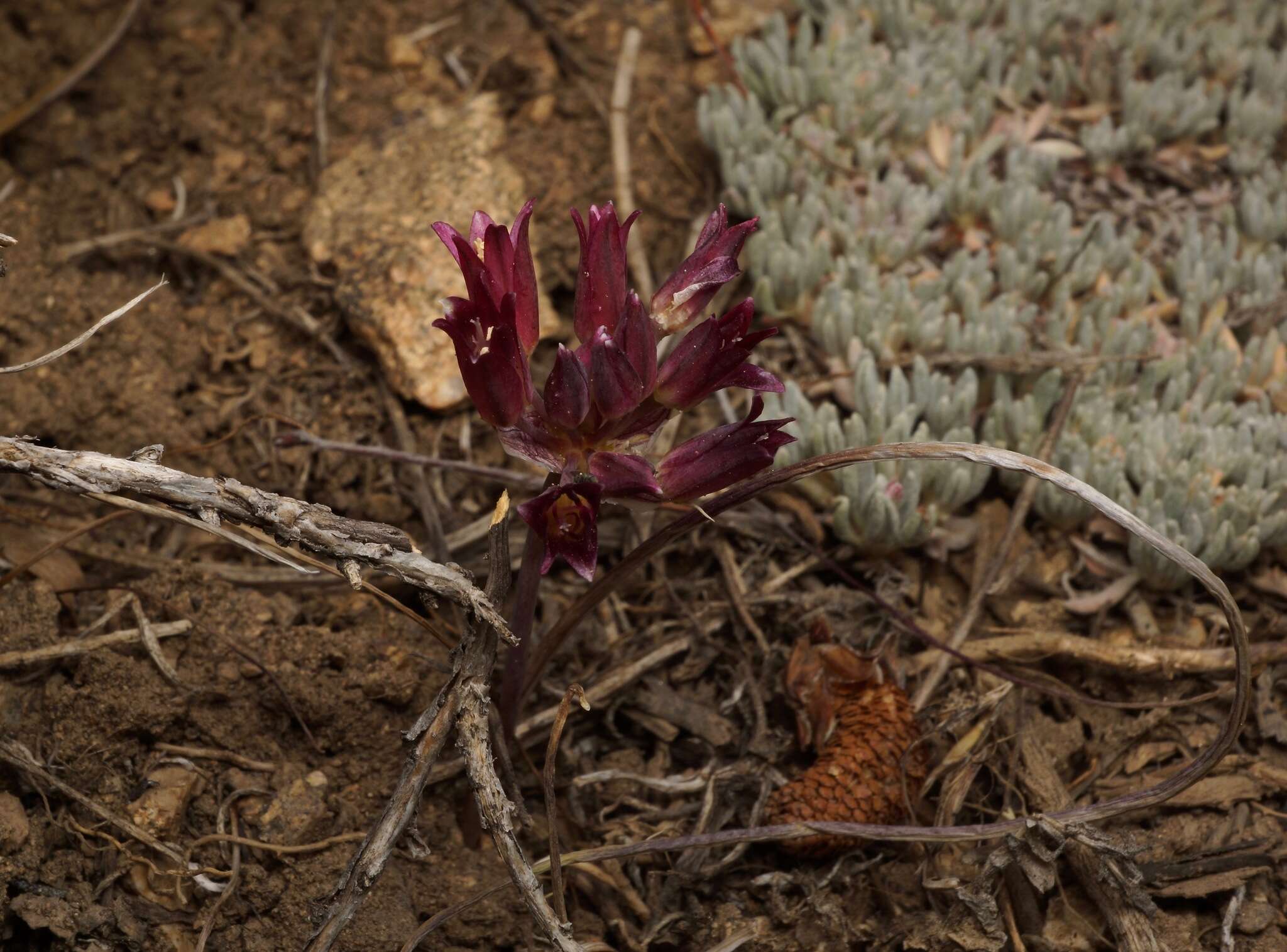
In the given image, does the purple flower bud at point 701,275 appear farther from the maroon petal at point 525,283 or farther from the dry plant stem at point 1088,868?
the dry plant stem at point 1088,868

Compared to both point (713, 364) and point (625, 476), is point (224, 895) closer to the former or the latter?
point (625, 476)

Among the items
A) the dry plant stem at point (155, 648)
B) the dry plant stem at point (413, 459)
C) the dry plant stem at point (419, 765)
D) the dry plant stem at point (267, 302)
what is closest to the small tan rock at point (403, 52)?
the dry plant stem at point (267, 302)

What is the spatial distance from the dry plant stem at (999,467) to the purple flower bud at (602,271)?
495 millimetres

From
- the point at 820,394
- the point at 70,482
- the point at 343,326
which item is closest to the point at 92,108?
the point at 343,326

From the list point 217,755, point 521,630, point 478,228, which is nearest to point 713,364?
point 478,228

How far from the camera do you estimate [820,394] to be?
4.07 meters

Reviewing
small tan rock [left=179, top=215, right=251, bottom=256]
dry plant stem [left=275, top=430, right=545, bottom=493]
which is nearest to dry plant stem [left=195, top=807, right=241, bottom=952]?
dry plant stem [left=275, top=430, right=545, bottom=493]

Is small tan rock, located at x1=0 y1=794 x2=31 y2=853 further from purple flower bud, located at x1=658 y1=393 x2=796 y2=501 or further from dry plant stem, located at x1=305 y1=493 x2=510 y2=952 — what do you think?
purple flower bud, located at x1=658 y1=393 x2=796 y2=501

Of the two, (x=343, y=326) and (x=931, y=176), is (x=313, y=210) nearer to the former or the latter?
(x=343, y=326)

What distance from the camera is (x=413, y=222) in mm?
4102

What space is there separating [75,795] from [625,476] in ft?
5.30

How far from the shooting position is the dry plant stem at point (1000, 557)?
335cm

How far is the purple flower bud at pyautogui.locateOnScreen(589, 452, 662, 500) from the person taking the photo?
2.37m

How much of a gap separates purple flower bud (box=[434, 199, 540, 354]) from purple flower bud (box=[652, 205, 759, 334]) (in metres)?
0.30
